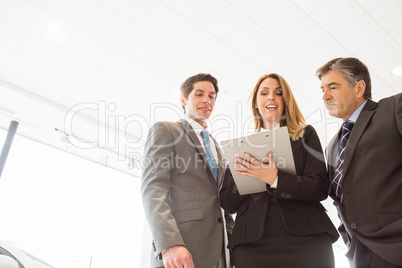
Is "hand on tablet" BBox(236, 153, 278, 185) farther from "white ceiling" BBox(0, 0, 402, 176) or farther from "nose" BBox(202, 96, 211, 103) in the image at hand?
"white ceiling" BBox(0, 0, 402, 176)

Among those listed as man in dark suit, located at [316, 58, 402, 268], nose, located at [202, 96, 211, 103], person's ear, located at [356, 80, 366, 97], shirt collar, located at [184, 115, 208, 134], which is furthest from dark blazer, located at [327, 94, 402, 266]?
nose, located at [202, 96, 211, 103]

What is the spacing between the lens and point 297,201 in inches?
53.3

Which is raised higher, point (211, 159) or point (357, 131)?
point (211, 159)

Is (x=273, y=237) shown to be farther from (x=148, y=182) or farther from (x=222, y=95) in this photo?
(x=222, y=95)

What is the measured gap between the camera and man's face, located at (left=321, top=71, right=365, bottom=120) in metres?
1.70

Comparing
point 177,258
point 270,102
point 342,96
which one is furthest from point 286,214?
point 342,96

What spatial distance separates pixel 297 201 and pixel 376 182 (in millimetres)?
310

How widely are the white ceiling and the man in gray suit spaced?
2.22m

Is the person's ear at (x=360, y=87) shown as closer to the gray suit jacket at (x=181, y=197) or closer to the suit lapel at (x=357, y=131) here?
the suit lapel at (x=357, y=131)

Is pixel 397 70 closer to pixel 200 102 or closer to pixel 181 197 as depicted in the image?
pixel 200 102

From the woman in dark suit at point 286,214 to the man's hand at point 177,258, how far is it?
21 centimetres

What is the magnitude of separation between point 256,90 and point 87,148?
184 inches

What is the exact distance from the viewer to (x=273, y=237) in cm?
129

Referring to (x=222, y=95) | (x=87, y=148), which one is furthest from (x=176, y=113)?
(x=87, y=148)
